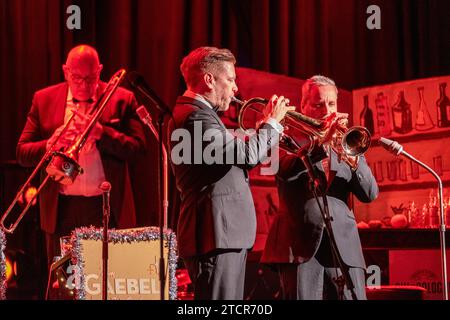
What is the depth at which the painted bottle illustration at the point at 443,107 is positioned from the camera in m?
6.42

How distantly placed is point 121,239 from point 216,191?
1.04 m

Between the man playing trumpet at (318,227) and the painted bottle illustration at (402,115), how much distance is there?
2.19 meters

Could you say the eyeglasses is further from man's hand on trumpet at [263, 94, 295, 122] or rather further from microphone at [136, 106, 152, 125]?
man's hand on trumpet at [263, 94, 295, 122]

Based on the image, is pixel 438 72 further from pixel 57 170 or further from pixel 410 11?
pixel 57 170

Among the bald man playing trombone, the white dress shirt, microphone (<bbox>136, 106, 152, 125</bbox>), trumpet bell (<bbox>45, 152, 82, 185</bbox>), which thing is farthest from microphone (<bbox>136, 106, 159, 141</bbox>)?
trumpet bell (<bbox>45, 152, 82, 185</bbox>)

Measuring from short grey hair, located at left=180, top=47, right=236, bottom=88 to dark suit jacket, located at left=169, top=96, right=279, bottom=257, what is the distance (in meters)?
0.20

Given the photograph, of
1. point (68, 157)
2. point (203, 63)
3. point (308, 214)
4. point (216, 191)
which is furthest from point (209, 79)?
point (68, 157)

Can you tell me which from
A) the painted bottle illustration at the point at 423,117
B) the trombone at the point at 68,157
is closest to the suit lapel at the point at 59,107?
the trombone at the point at 68,157

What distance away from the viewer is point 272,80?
6.50 m

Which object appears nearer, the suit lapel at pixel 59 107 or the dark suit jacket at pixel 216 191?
the dark suit jacket at pixel 216 191

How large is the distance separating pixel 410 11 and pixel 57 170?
3.85 meters

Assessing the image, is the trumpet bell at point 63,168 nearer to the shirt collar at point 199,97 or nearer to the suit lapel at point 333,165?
the shirt collar at point 199,97

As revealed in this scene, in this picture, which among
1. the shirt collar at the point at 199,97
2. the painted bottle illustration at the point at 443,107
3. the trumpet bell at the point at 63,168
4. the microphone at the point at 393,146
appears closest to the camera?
the shirt collar at the point at 199,97
